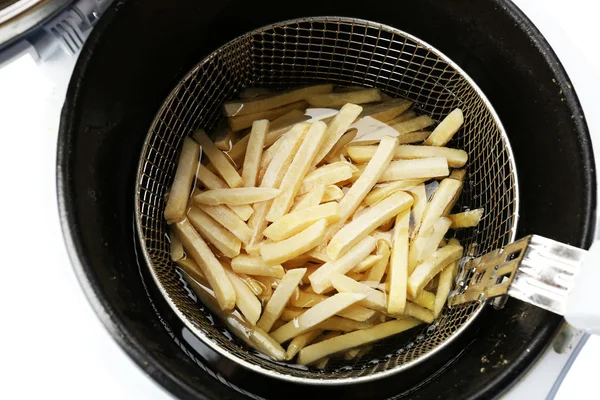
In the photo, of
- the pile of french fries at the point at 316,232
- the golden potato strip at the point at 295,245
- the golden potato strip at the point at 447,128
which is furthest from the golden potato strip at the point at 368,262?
the golden potato strip at the point at 447,128

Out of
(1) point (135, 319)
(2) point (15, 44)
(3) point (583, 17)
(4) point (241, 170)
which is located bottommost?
(1) point (135, 319)

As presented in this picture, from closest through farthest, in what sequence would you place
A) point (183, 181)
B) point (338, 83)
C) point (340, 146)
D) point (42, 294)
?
point (42, 294) < point (183, 181) < point (340, 146) < point (338, 83)

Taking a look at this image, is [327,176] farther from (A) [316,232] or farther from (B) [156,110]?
(B) [156,110]

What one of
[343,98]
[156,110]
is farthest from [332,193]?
[156,110]

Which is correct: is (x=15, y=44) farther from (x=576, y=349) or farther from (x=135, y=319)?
(x=576, y=349)

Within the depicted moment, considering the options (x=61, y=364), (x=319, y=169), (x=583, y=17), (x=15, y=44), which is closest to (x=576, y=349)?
(x=319, y=169)

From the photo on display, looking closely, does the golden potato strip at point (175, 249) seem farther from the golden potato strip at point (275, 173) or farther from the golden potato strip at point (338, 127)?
the golden potato strip at point (338, 127)
